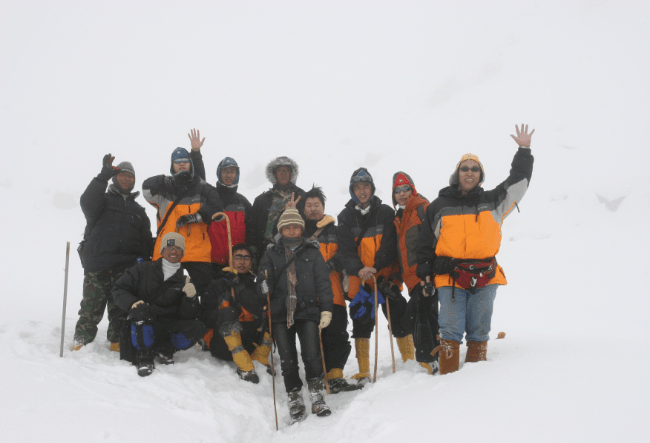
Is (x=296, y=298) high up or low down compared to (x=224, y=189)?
down

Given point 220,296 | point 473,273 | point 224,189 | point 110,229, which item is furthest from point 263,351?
point 473,273

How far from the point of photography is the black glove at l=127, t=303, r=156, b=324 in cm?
396

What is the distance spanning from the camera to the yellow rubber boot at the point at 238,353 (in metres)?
4.43

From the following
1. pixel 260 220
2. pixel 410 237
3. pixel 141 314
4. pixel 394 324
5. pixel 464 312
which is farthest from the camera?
pixel 260 220

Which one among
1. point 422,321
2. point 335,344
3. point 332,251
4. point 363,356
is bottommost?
point 363,356

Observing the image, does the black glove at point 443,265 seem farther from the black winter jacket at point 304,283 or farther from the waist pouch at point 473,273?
the black winter jacket at point 304,283

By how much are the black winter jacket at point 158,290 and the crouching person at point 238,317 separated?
0.29m

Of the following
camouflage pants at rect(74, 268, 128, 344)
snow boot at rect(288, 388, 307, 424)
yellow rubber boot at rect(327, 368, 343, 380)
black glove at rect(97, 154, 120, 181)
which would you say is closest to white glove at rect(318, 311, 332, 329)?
snow boot at rect(288, 388, 307, 424)

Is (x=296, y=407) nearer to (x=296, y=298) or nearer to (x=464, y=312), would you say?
(x=296, y=298)

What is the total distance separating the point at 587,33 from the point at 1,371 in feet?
142

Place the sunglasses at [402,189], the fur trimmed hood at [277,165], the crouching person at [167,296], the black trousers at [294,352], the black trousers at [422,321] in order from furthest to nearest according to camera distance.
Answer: the fur trimmed hood at [277,165] < the sunglasses at [402,189] < the crouching person at [167,296] < the black trousers at [422,321] < the black trousers at [294,352]

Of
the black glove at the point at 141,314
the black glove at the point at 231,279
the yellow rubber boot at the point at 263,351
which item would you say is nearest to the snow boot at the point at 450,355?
the yellow rubber boot at the point at 263,351

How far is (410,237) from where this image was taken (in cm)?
435

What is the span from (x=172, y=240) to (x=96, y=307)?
3.59 feet
